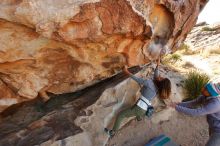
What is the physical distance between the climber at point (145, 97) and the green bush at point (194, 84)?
1409 millimetres

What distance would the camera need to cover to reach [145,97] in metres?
5.82

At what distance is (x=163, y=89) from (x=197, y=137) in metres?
1.57

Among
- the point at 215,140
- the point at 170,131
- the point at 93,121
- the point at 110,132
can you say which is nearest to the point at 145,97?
the point at 110,132

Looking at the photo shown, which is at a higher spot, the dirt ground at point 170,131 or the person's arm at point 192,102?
the person's arm at point 192,102

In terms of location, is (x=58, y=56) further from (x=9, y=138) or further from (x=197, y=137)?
(x=197, y=137)

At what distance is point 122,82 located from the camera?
678 cm

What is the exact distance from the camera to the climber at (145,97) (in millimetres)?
5828

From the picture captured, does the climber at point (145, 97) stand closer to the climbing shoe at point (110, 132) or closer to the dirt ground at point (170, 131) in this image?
the climbing shoe at point (110, 132)

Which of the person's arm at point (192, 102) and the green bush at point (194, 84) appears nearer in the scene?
the person's arm at point (192, 102)

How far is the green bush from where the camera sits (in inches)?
307

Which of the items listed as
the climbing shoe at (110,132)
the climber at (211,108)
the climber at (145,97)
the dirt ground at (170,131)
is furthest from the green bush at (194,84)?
Answer: the climbing shoe at (110,132)

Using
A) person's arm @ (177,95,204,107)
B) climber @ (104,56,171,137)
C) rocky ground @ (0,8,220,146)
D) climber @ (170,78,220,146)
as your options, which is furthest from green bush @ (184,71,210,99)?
climber @ (170,78,220,146)

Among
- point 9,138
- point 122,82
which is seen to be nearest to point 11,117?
point 9,138

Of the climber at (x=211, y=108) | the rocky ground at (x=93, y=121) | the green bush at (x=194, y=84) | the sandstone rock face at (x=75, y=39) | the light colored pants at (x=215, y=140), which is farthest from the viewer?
the green bush at (x=194, y=84)
